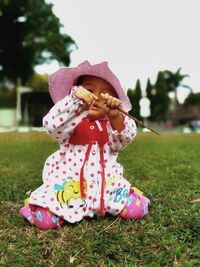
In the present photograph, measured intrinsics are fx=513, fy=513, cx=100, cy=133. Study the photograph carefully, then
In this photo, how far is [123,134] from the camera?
8.81 feet

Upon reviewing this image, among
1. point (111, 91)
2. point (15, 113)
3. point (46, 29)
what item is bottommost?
point (15, 113)

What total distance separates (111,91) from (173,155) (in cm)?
335

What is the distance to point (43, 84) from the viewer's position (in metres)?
34.7

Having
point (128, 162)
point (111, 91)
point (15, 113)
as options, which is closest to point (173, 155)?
point (128, 162)

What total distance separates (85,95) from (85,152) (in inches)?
14.5

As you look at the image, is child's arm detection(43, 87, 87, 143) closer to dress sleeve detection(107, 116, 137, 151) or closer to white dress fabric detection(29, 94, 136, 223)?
white dress fabric detection(29, 94, 136, 223)

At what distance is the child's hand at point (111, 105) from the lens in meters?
2.49

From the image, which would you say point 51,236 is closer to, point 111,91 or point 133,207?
point 133,207

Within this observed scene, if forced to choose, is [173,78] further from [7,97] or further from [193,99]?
[7,97]

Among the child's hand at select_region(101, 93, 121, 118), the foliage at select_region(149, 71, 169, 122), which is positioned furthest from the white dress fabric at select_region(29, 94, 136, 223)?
the foliage at select_region(149, 71, 169, 122)

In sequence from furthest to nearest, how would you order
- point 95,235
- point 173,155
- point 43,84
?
point 43,84
point 173,155
point 95,235

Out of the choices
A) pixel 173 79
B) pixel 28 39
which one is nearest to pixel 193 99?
pixel 173 79

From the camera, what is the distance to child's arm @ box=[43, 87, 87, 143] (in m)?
2.51

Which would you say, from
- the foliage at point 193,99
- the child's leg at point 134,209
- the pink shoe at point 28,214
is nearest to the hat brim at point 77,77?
the child's leg at point 134,209
